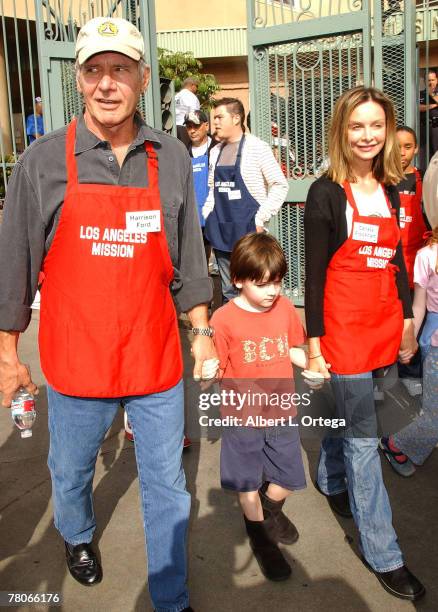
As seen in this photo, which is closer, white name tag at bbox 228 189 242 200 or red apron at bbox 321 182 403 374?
red apron at bbox 321 182 403 374

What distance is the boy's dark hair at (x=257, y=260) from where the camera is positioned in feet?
9.34

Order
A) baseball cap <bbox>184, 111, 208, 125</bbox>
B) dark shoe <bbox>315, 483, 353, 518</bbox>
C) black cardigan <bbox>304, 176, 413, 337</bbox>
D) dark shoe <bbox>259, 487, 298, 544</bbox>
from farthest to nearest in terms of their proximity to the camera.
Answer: baseball cap <bbox>184, 111, 208, 125</bbox> < dark shoe <bbox>315, 483, 353, 518</bbox> < dark shoe <bbox>259, 487, 298, 544</bbox> < black cardigan <bbox>304, 176, 413, 337</bbox>

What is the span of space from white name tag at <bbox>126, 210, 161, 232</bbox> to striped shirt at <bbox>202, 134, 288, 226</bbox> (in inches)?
118

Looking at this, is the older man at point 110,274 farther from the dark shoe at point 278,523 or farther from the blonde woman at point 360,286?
the dark shoe at point 278,523

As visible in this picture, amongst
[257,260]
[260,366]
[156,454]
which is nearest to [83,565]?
[156,454]

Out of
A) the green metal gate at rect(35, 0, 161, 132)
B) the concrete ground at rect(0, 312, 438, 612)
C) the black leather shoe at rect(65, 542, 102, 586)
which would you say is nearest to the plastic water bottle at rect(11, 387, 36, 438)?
the black leather shoe at rect(65, 542, 102, 586)

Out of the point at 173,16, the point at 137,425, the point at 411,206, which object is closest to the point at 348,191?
the point at 137,425

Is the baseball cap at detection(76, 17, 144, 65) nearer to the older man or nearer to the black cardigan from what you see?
the older man

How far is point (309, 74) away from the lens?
6.42m

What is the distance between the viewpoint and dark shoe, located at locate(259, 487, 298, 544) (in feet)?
10.2

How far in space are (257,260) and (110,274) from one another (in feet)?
2.45

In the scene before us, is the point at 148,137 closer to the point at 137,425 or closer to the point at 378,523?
the point at 137,425

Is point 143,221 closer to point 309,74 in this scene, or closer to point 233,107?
point 233,107

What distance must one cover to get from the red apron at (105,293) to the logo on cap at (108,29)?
34 cm
